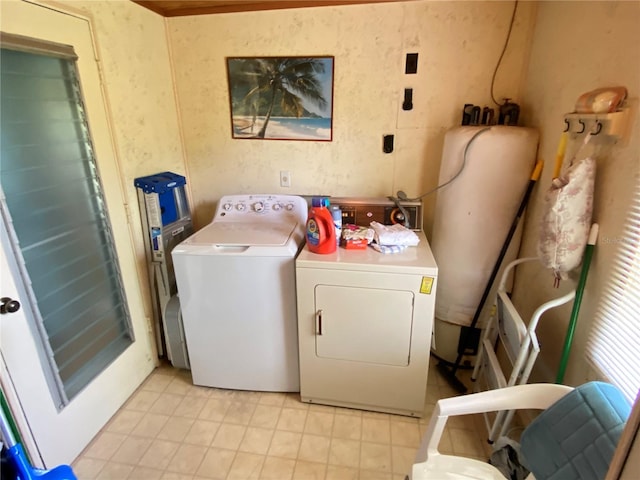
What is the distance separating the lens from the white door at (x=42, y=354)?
1.33 meters

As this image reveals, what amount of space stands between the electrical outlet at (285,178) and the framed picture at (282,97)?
0.22 meters

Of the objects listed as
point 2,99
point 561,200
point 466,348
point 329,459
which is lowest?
point 329,459

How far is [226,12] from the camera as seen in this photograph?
2.14 metres

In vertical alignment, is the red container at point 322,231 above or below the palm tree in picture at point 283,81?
below

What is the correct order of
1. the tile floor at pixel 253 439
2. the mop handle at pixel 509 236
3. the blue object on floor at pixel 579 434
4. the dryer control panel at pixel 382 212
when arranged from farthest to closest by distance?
the dryer control panel at pixel 382 212, the mop handle at pixel 509 236, the tile floor at pixel 253 439, the blue object on floor at pixel 579 434

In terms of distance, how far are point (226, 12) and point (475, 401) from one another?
2385mm

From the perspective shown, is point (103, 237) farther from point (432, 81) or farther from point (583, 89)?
point (583, 89)

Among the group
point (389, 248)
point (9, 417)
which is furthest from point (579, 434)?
point (9, 417)

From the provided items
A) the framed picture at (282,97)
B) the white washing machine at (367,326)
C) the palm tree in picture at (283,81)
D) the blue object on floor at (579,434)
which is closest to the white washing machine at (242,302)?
the white washing machine at (367,326)

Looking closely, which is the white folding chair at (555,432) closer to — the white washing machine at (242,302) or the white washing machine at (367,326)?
the white washing machine at (367,326)

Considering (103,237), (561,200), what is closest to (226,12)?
(103,237)

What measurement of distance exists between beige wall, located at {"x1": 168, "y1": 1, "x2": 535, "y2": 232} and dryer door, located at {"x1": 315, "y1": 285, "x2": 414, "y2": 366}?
832 millimetres

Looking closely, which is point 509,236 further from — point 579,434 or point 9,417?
point 9,417

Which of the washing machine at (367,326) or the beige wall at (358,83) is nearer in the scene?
the washing machine at (367,326)
